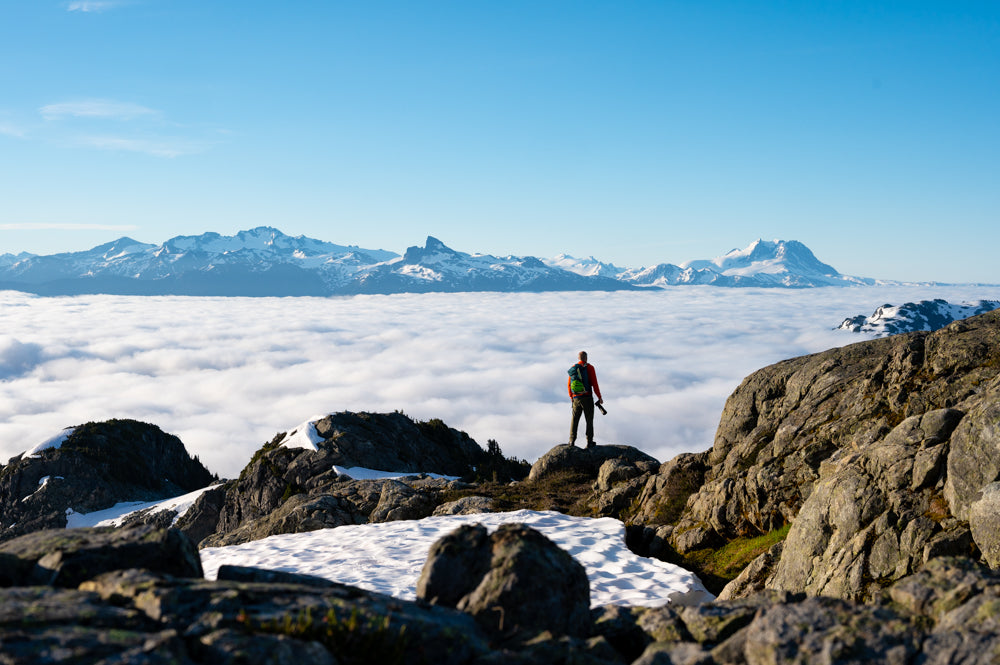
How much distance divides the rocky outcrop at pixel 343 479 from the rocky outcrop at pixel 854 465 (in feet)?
33.8

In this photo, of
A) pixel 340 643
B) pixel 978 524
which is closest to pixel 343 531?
pixel 340 643

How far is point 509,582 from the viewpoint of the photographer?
24.6ft

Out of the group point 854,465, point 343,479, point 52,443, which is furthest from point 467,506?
point 52,443

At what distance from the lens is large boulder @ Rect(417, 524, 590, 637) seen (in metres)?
7.38

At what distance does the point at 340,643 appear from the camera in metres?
6.16

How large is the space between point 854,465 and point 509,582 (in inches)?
386

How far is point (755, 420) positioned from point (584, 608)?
50.3 ft

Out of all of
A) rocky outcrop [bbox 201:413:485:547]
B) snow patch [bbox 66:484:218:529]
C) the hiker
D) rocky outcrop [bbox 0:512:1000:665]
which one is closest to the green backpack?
the hiker

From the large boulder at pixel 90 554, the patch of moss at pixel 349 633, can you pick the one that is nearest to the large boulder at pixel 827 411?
the patch of moss at pixel 349 633

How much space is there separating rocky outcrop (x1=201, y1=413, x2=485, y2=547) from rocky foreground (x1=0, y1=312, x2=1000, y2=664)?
23 cm

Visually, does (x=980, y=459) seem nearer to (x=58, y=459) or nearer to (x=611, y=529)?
(x=611, y=529)

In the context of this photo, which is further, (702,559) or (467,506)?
(467,506)

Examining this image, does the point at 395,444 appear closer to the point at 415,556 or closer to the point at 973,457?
the point at 415,556

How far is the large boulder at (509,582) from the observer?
7383 millimetres
